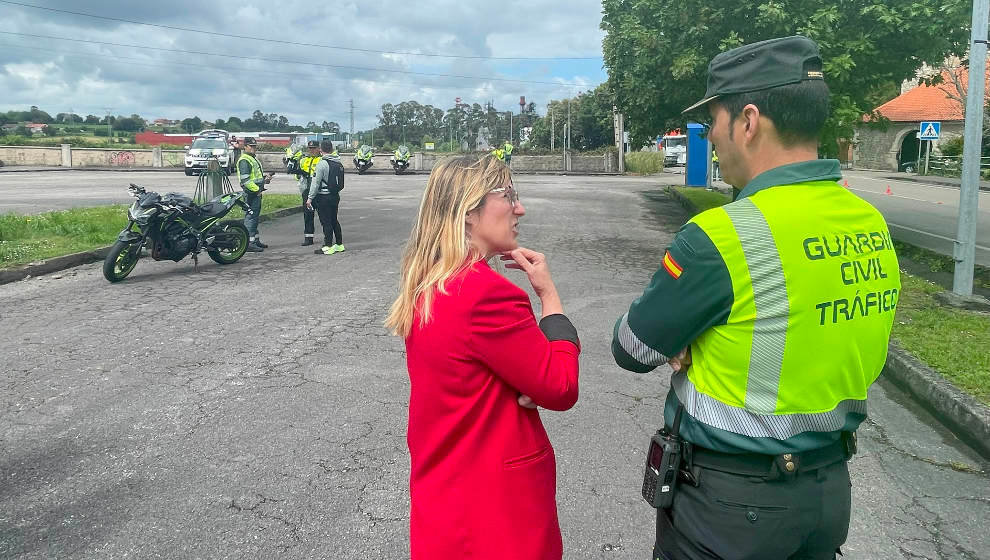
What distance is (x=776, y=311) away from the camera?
180 cm

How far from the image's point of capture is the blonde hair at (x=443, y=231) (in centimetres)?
212

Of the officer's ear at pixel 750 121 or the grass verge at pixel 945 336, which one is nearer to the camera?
the officer's ear at pixel 750 121

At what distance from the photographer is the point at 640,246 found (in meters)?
14.0

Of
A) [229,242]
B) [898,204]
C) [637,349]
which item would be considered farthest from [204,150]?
[637,349]

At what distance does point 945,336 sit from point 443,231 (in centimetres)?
642

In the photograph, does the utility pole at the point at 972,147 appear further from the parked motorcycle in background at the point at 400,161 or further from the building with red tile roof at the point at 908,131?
the building with red tile roof at the point at 908,131

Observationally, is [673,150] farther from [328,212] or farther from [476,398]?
[476,398]

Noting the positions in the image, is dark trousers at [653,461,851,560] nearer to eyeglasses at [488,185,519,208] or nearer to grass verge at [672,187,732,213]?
eyeglasses at [488,185,519,208]

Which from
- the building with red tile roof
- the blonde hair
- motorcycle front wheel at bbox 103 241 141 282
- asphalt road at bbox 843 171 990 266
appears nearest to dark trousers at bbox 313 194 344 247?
motorcycle front wheel at bbox 103 241 141 282

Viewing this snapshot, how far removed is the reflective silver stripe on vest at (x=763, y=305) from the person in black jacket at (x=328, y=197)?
36.8 feet

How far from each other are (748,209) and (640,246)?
12281mm

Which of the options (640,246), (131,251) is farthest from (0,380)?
(640,246)

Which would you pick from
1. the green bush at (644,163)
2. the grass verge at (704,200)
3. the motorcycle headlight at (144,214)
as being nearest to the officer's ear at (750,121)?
the motorcycle headlight at (144,214)

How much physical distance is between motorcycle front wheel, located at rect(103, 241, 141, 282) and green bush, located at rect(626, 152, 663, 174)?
42.0 m
